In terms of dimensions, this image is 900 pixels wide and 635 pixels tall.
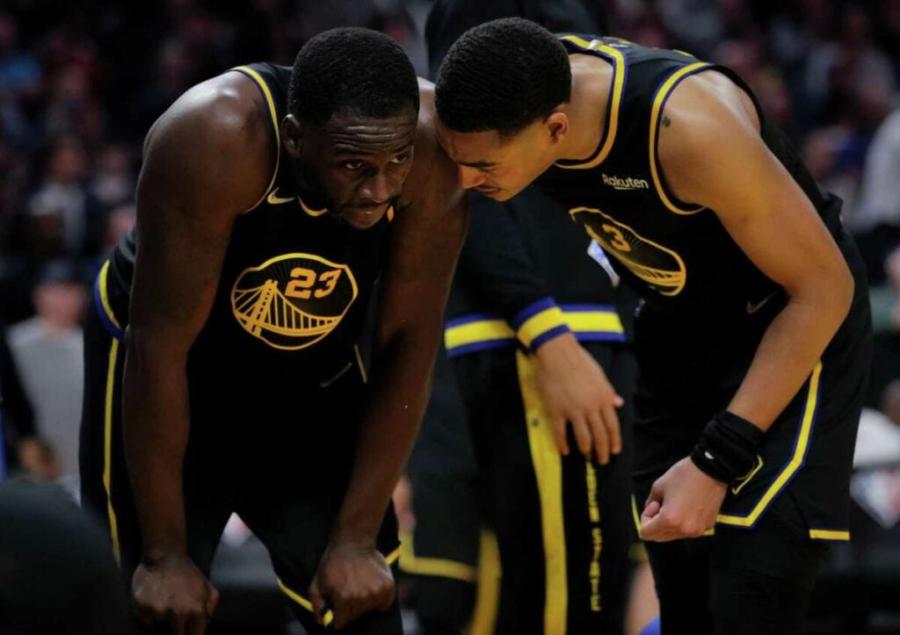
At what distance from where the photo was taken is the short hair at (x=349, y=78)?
2.90 m

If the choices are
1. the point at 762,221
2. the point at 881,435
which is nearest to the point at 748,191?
the point at 762,221

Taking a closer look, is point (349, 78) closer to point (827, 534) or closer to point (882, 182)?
point (827, 534)

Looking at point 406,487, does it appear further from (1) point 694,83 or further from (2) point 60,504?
(2) point 60,504

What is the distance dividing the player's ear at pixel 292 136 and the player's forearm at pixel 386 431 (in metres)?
0.53

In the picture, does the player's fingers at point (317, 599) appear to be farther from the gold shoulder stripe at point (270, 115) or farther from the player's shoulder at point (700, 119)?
the player's shoulder at point (700, 119)

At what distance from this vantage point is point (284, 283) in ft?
10.4

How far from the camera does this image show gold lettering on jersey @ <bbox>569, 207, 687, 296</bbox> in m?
3.35

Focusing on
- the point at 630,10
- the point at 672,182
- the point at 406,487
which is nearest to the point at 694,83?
the point at 672,182

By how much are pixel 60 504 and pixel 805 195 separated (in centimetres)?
193

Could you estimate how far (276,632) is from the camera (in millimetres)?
6582

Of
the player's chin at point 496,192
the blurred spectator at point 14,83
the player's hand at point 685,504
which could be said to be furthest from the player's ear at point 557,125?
the blurred spectator at point 14,83

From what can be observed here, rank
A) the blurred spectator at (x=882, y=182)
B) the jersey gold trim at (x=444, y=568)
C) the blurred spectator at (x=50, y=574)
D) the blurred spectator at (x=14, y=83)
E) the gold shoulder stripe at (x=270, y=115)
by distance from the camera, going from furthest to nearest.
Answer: the blurred spectator at (x=14, y=83) < the blurred spectator at (x=882, y=182) < the jersey gold trim at (x=444, y=568) < the gold shoulder stripe at (x=270, y=115) < the blurred spectator at (x=50, y=574)

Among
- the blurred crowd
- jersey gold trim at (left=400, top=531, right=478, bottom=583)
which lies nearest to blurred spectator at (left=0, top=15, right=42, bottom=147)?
the blurred crowd

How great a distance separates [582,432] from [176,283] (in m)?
1.28
